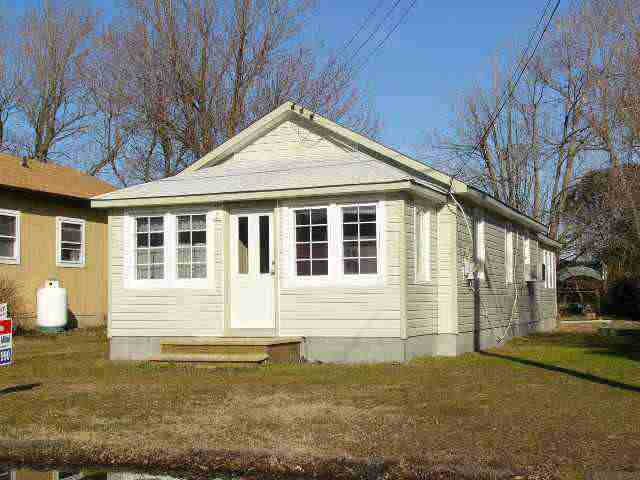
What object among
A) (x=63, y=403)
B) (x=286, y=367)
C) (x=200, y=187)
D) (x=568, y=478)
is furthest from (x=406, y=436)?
(x=200, y=187)

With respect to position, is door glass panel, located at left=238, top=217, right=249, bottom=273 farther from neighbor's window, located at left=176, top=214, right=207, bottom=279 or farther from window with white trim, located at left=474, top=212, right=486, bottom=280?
window with white trim, located at left=474, top=212, right=486, bottom=280

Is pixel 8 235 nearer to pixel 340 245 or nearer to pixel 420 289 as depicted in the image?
pixel 340 245

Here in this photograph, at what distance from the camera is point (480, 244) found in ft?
59.0

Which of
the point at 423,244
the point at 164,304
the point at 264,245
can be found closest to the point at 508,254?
the point at 423,244

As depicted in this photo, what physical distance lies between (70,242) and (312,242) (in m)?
12.6

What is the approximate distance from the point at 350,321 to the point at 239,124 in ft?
57.4

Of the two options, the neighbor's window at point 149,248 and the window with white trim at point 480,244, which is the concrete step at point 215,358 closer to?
the neighbor's window at point 149,248

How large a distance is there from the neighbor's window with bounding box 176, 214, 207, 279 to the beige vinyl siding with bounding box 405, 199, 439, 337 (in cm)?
391

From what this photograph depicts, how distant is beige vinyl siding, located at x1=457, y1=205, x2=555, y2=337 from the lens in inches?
653

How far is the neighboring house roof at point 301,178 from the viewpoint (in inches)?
581

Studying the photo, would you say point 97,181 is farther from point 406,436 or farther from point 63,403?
point 406,436

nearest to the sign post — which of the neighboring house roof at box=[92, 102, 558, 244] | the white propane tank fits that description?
the neighboring house roof at box=[92, 102, 558, 244]

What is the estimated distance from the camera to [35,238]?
2398cm

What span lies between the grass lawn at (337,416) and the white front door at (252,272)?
1.75 meters
